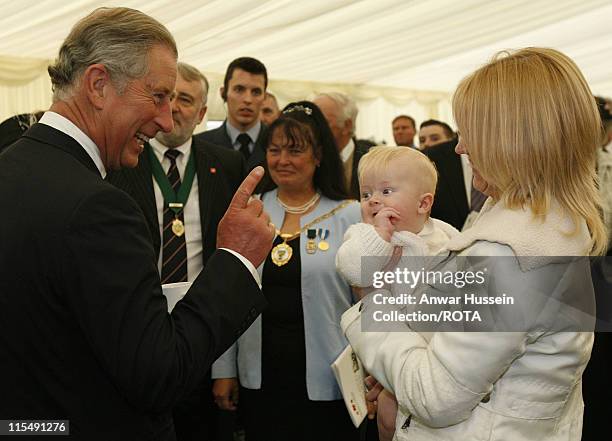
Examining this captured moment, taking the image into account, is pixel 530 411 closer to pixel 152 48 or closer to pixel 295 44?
pixel 152 48

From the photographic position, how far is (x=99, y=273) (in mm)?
1354

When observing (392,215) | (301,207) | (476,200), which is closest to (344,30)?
(476,200)

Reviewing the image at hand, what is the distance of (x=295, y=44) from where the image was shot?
9.34 m

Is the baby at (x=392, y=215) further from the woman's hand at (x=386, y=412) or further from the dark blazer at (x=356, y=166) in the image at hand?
the dark blazer at (x=356, y=166)

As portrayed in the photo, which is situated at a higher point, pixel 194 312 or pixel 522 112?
pixel 522 112

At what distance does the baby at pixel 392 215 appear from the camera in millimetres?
1939

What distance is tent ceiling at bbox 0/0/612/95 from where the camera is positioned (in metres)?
7.36

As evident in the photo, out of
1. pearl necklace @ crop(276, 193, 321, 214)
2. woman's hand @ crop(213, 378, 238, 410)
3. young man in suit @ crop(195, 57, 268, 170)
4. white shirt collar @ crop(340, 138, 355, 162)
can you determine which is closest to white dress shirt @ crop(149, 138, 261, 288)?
pearl necklace @ crop(276, 193, 321, 214)

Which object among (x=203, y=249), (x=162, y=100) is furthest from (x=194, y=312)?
(x=203, y=249)

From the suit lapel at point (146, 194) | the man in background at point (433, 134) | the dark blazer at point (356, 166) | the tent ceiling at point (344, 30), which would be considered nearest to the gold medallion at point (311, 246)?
the dark blazer at point (356, 166)

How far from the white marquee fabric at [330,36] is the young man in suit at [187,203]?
4074 millimetres

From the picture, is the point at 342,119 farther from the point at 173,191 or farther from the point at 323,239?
the point at 173,191

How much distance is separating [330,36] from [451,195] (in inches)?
206

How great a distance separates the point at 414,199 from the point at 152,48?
90cm
